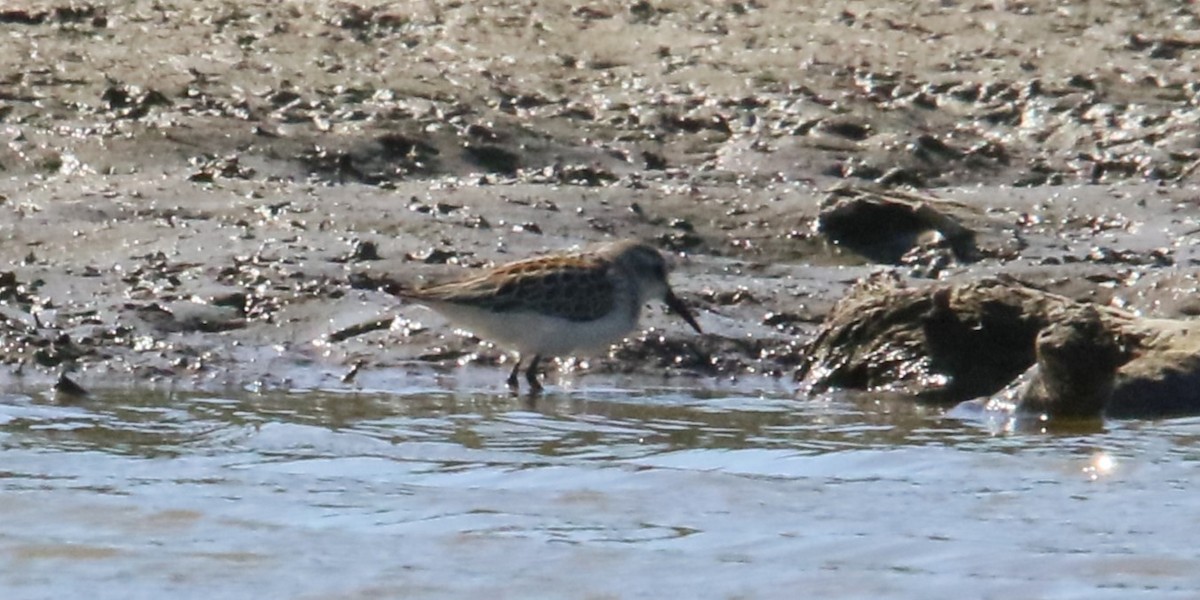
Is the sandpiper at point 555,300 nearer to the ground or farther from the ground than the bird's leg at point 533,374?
farther from the ground

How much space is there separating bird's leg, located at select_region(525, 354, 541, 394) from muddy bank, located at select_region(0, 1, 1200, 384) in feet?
1.14

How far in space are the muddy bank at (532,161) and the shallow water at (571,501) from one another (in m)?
0.94

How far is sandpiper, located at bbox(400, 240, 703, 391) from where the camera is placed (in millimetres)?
8898

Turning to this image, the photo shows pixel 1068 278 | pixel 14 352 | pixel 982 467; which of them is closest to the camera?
pixel 982 467

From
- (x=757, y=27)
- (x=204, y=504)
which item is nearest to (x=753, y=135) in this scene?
(x=757, y=27)

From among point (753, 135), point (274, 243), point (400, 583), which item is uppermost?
point (753, 135)

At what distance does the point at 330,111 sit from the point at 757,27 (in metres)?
2.48

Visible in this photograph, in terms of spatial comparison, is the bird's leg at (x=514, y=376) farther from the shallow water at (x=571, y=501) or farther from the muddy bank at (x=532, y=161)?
the shallow water at (x=571, y=501)

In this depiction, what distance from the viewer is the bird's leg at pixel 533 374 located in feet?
29.5

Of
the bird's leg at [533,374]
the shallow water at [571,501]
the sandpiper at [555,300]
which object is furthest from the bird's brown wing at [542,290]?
the shallow water at [571,501]

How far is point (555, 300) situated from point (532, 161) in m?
2.22

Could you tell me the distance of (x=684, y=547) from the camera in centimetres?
620

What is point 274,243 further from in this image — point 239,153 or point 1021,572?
point 1021,572

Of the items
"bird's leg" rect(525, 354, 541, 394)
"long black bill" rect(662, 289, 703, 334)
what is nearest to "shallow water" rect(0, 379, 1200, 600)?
"bird's leg" rect(525, 354, 541, 394)
